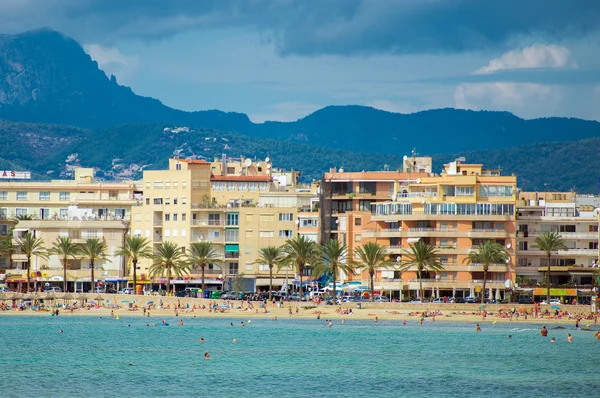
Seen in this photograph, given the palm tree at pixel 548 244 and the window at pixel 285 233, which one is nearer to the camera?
the palm tree at pixel 548 244

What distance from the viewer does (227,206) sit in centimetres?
15712

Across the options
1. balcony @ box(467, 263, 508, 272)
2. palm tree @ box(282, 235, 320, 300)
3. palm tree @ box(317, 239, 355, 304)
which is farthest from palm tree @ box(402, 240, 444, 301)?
palm tree @ box(282, 235, 320, 300)

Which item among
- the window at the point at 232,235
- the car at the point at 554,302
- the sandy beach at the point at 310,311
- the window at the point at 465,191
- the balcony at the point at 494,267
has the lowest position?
the sandy beach at the point at 310,311

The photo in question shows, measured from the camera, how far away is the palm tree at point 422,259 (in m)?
132

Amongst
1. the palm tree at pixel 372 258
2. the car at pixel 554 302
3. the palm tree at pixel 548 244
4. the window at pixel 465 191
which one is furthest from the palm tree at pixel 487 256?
the palm tree at pixel 372 258

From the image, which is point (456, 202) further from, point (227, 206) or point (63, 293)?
point (63, 293)

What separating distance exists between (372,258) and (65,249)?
1578 inches

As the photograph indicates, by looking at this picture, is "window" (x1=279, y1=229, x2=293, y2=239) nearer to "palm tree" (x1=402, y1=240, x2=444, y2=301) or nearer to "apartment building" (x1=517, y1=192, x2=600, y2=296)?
"palm tree" (x1=402, y1=240, x2=444, y2=301)

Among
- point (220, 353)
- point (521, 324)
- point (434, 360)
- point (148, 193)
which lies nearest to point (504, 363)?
point (434, 360)

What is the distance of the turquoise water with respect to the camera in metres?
78.6

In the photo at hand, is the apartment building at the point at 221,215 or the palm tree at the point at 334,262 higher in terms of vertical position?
the apartment building at the point at 221,215

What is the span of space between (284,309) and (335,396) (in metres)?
59.9

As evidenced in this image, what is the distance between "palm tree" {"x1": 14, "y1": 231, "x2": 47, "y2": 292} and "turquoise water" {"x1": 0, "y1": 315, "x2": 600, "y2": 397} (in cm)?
2053

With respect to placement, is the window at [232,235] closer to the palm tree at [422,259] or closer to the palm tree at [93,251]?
the palm tree at [93,251]
